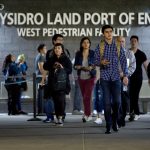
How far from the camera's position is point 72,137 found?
867 cm

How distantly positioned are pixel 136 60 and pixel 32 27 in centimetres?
478

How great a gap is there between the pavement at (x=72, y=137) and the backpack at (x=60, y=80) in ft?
2.55

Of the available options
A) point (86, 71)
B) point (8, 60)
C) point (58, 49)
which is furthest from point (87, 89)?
point (8, 60)

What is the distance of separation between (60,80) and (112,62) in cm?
178

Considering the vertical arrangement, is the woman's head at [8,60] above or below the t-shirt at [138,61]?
above

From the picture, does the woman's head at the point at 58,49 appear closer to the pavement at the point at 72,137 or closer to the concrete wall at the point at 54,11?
the pavement at the point at 72,137

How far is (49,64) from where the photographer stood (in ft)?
35.5

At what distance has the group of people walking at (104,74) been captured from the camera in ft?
30.1

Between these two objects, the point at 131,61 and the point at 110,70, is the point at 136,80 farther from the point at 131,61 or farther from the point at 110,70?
the point at 110,70

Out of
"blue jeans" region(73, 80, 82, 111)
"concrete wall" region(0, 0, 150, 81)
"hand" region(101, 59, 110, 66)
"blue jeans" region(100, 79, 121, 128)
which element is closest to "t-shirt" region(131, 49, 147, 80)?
"blue jeans" region(73, 80, 82, 111)

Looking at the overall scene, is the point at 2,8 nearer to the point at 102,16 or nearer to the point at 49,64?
the point at 102,16

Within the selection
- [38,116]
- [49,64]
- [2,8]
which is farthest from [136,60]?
[2,8]

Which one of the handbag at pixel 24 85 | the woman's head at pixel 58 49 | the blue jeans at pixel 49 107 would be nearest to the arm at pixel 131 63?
the woman's head at pixel 58 49

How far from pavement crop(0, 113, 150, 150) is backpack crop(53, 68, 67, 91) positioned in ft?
2.55
